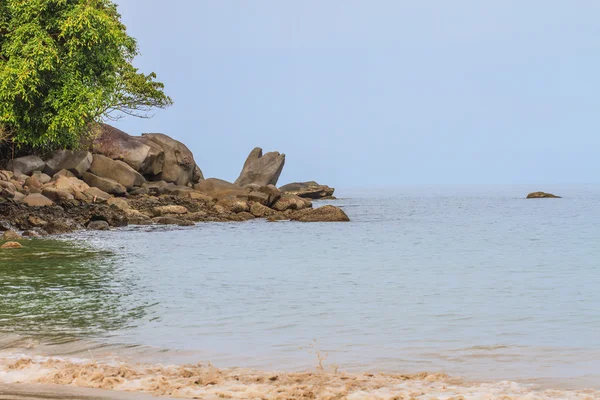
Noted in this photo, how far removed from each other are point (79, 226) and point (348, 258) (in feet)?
38.8

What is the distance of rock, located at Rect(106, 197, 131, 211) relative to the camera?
107 ft

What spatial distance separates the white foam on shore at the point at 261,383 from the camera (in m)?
6.07

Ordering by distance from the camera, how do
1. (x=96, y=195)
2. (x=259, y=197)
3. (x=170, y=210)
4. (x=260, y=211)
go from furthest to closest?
(x=259, y=197), (x=260, y=211), (x=170, y=210), (x=96, y=195)

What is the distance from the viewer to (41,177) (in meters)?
32.9

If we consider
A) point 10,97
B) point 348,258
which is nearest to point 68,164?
point 10,97

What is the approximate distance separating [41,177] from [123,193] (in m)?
4.82

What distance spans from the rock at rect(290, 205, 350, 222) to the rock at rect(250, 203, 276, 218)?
1708mm

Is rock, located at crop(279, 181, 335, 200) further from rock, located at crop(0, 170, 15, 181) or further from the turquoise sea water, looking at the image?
the turquoise sea water

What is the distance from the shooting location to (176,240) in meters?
25.3

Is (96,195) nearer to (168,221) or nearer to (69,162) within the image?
(168,221)

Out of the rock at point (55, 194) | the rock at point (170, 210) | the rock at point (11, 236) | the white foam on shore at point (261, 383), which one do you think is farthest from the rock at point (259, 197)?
the white foam on shore at point (261, 383)

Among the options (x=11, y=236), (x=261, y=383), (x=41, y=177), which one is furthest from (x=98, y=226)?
(x=261, y=383)

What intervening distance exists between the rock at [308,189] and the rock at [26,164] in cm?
3567

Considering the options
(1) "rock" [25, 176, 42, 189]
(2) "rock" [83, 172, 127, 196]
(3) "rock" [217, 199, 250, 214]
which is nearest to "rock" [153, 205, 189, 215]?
(3) "rock" [217, 199, 250, 214]
